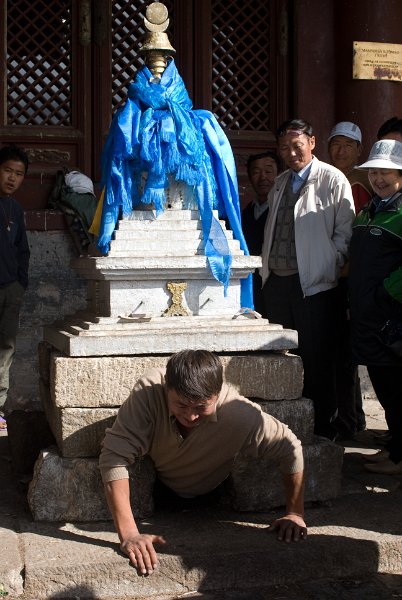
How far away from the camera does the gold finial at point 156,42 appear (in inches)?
176

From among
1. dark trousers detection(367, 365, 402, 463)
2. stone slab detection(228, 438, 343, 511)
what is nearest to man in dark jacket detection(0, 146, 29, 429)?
stone slab detection(228, 438, 343, 511)

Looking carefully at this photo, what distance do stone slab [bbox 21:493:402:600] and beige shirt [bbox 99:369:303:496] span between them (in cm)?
30

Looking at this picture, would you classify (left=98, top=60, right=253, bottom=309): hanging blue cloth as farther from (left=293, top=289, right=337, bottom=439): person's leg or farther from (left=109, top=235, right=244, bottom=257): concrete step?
(left=293, top=289, right=337, bottom=439): person's leg

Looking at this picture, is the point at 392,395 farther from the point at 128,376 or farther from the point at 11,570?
the point at 11,570

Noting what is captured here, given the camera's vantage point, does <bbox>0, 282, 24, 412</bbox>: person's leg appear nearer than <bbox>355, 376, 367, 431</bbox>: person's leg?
No

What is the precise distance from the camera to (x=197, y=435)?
367 centimetres

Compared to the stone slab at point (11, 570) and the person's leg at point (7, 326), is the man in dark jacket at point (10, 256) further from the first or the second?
the stone slab at point (11, 570)

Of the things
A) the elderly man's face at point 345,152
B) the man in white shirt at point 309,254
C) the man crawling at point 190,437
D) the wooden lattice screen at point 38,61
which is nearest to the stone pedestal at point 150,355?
the man crawling at point 190,437

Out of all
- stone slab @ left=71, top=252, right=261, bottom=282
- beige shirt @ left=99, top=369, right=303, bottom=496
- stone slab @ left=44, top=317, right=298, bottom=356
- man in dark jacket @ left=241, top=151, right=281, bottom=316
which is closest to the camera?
beige shirt @ left=99, top=369, right=303, bottom=496

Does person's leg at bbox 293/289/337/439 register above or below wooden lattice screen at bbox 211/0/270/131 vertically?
below

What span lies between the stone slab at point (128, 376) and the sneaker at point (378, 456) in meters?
0.85

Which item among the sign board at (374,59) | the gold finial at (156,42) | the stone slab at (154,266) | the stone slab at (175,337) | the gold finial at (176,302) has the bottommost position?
the stone slab at (175,337)

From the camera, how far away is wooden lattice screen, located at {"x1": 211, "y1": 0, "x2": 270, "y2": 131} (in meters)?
7.11

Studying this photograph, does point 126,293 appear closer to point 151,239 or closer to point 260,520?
point 151,239
